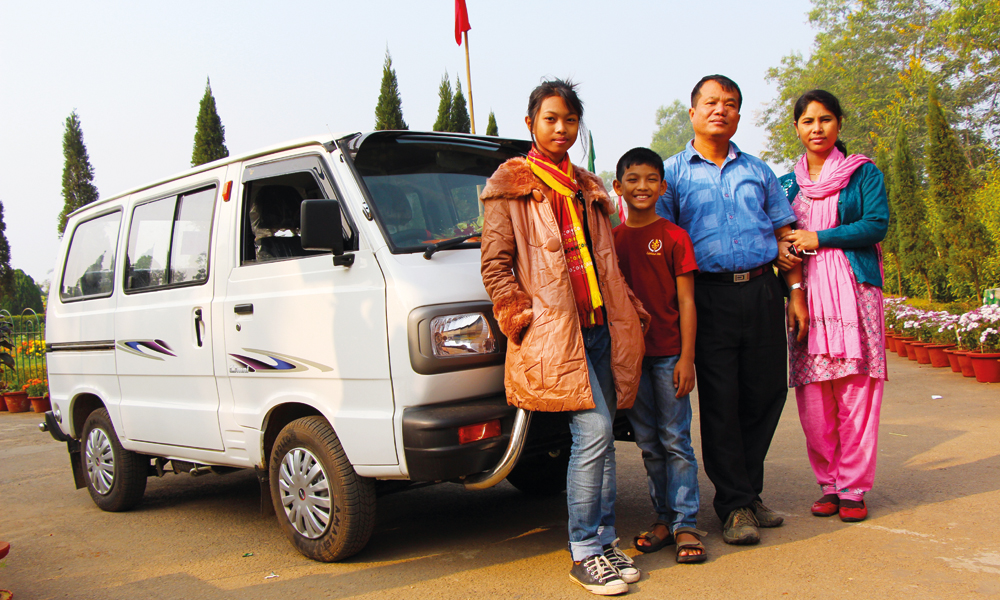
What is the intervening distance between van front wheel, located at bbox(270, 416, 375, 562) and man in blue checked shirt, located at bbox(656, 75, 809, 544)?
172 cm

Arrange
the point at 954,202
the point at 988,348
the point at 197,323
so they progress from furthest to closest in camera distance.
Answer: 1. the point at 954,202
2. the point at 988,348
3. the point at 197,323

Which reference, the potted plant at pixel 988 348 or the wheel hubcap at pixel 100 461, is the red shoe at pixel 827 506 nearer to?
the wheel hubcap at pixel 100 461

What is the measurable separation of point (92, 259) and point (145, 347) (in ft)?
4.05

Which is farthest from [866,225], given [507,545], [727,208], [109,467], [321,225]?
[109,467]

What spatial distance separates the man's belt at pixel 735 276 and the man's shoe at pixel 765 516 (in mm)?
1162

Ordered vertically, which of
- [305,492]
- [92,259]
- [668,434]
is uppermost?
[92,259]

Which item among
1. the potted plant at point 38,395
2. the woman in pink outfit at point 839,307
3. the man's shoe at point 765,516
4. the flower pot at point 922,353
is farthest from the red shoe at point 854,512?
the potted plant at point 38,395

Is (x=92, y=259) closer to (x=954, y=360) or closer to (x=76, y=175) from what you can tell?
(x=954, y=360)

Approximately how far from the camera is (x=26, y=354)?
13.1 metres

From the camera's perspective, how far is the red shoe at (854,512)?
3768mm

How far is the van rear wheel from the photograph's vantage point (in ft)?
16.3

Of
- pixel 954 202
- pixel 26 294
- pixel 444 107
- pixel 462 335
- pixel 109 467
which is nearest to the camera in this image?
pixel 462 335

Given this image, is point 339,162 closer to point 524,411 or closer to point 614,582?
point 524,411

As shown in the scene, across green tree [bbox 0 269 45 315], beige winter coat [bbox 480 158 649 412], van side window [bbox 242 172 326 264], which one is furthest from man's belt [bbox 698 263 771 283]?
green tree [bbox 0 269 45 315]
